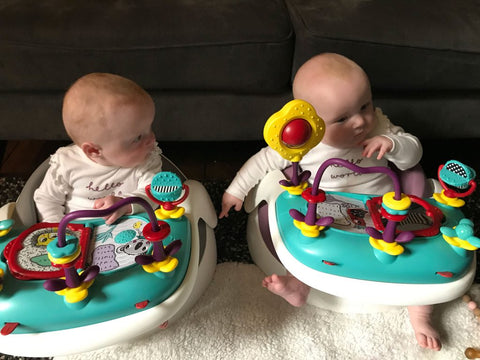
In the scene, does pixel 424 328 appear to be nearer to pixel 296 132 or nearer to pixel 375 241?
pixel 375 241

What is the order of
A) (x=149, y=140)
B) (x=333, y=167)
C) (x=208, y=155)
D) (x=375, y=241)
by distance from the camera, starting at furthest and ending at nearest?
1. (x=208, y=155)
2. (x=333, y=167)
3. (x=149, y=140)
4. (x=375, y=241)

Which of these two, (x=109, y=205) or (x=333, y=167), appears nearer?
(x=109, y=205)

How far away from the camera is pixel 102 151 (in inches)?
30.7

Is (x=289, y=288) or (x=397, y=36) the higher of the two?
(x=397, y=36)

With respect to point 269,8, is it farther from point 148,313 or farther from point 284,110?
point 148,313

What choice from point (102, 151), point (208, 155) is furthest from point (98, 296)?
point (208, 155)

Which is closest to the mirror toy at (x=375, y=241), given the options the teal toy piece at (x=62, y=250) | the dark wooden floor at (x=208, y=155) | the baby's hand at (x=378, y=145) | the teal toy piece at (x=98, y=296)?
the baby's hand at (x=378, y=145)

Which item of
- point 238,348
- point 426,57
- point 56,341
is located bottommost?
point 238,348

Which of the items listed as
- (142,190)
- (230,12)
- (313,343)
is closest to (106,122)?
(142,190)

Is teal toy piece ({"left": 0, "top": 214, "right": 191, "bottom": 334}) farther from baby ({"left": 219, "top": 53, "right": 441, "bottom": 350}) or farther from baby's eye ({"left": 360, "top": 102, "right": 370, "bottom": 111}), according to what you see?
baby's eye ({"left": 360, "top": 102, "right": 370, "bottom": 111})

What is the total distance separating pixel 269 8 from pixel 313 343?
2.61ft

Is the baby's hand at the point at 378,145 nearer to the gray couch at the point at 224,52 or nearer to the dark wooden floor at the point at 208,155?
the gray couch at the point at 224,52

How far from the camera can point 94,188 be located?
0.86 m

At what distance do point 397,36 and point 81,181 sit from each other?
81 centimetres
